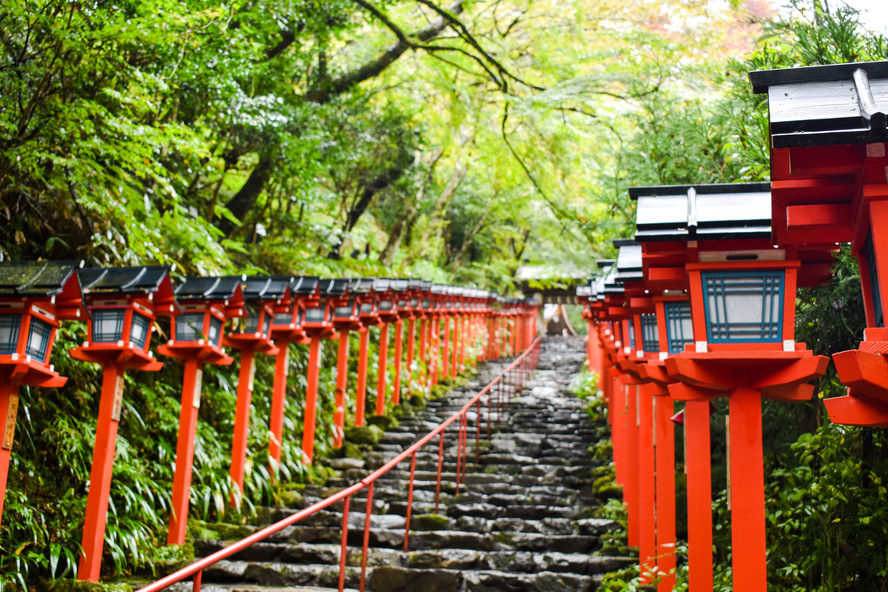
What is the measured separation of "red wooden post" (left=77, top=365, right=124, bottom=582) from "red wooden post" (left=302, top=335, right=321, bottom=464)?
13.7 ft

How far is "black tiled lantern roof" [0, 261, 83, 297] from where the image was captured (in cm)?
476

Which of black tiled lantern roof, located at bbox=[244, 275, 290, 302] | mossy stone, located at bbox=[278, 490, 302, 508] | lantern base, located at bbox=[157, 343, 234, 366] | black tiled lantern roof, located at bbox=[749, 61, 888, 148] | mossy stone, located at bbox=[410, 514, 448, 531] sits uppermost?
black tiled lantern roof, located at bbox=[244, 275, 290, 302]

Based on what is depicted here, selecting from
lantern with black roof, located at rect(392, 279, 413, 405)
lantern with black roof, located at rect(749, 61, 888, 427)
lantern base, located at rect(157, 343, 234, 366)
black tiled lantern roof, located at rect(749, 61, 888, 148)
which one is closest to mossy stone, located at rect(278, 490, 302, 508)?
lantern base, located at rect(157, 343, 234, 366)

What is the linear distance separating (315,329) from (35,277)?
573cm

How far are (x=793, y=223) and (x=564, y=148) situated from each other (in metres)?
10.2

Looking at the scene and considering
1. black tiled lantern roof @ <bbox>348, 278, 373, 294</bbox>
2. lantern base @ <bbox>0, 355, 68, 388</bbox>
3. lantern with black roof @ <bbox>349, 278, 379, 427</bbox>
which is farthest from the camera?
lantern with black roof @ <bbox>349, 278, 379, 427</bbox>

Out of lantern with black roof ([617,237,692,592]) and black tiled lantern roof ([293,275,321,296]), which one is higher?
black tiled lantern roof ([293,275,321,296])

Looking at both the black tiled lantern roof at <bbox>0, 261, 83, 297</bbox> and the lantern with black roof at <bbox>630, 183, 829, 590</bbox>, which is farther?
the black tiled lantern roof at <bbox>0, 261, 83, 297</bbox>

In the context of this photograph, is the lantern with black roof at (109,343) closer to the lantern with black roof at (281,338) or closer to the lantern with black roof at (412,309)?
the lantern with black roof at (281,338)

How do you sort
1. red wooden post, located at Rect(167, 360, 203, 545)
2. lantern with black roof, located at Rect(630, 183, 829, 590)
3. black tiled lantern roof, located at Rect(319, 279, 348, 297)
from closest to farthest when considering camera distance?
lantern with black roof, located at Rect(630, 183, 829, 590)
red wooden post, located at Rect(167, 360, 203, 545)
black tiled lantern roof, located at Rect(319, 279, 348, 297)

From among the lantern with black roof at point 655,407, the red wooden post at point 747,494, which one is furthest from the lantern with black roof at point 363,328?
the red wooden post at point 747,494

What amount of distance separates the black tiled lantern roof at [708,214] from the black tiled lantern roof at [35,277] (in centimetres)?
380

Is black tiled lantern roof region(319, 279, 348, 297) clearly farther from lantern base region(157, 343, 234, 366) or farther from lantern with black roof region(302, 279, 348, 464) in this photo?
lantern base region(157, 343, 234, 366)

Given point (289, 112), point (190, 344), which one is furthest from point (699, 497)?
point (289, 112)
